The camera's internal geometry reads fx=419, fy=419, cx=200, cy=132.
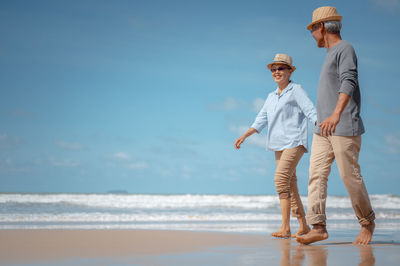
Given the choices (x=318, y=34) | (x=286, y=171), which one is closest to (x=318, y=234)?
(x=286, y=171)

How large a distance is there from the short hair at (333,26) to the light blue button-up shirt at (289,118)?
0.91 metres

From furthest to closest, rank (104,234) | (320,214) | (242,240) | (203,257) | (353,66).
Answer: (104,234), (242,240), (320,214), (353,66), (203,257)

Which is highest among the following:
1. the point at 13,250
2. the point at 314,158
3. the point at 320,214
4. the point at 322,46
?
the point at 322,46

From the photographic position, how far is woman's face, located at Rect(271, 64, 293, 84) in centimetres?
474

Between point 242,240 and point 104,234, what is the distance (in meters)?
1.64

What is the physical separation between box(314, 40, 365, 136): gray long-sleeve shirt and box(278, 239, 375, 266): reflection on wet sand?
3.19ft

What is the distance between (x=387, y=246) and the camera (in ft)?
12.2

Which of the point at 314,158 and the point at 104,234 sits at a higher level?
the point at 314,158

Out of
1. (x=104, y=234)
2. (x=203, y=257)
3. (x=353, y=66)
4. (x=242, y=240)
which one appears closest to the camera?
(x=203, y=257)

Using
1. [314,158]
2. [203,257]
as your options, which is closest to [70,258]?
[203,257]

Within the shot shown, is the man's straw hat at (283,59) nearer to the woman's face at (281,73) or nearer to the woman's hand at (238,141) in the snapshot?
the woman's face at (281,73)

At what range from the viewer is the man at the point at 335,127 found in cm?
345

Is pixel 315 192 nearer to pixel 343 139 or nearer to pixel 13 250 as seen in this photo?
pixel 343 139

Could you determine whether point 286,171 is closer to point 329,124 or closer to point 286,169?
point 286,169
